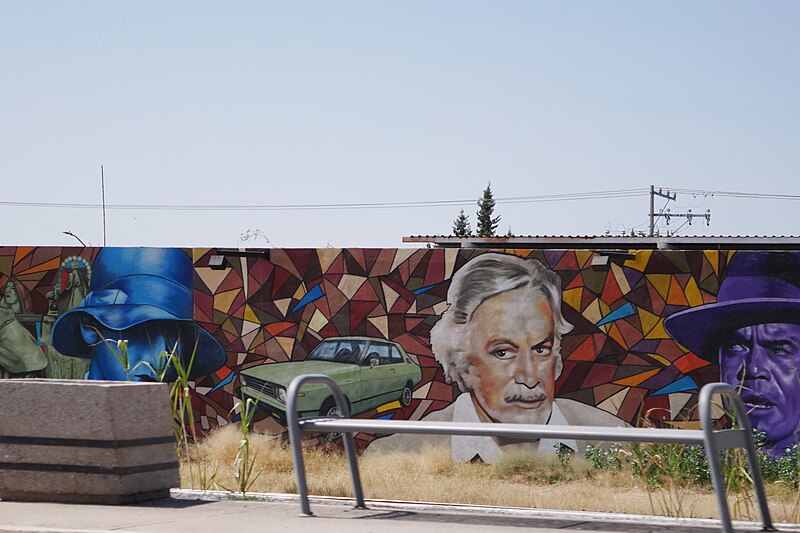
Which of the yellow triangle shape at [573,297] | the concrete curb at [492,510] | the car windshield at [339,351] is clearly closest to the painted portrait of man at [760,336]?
the yellow triangle shape at [573,297]

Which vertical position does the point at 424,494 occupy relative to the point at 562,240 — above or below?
below

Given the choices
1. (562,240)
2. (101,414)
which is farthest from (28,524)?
(562,240)

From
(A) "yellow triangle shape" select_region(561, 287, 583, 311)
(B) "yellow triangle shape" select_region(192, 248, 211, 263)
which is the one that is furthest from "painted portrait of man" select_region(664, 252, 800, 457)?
(B) "yellow triangle shape" select_region(192, 248, 211, 263)

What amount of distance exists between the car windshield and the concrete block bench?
7.07 metres

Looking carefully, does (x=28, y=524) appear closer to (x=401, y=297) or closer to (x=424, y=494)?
(x=424, y=494)

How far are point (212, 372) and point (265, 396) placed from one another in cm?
87

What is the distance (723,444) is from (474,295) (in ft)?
27.4

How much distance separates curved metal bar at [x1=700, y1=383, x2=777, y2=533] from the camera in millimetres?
6227

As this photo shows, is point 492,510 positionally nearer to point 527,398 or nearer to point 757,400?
point 527,398

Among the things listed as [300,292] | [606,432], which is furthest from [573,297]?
[606,432]

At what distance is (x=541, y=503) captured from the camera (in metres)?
10.6

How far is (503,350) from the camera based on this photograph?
1466 cm

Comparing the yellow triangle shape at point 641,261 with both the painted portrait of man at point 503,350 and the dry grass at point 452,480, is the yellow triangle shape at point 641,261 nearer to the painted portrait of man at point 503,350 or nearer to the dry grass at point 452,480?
the painted portrait of man at point 503,350

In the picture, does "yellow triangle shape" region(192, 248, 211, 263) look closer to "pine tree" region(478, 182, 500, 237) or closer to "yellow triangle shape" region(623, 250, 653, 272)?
"yellow triangle shape" region(623, 250, 653, 272)
